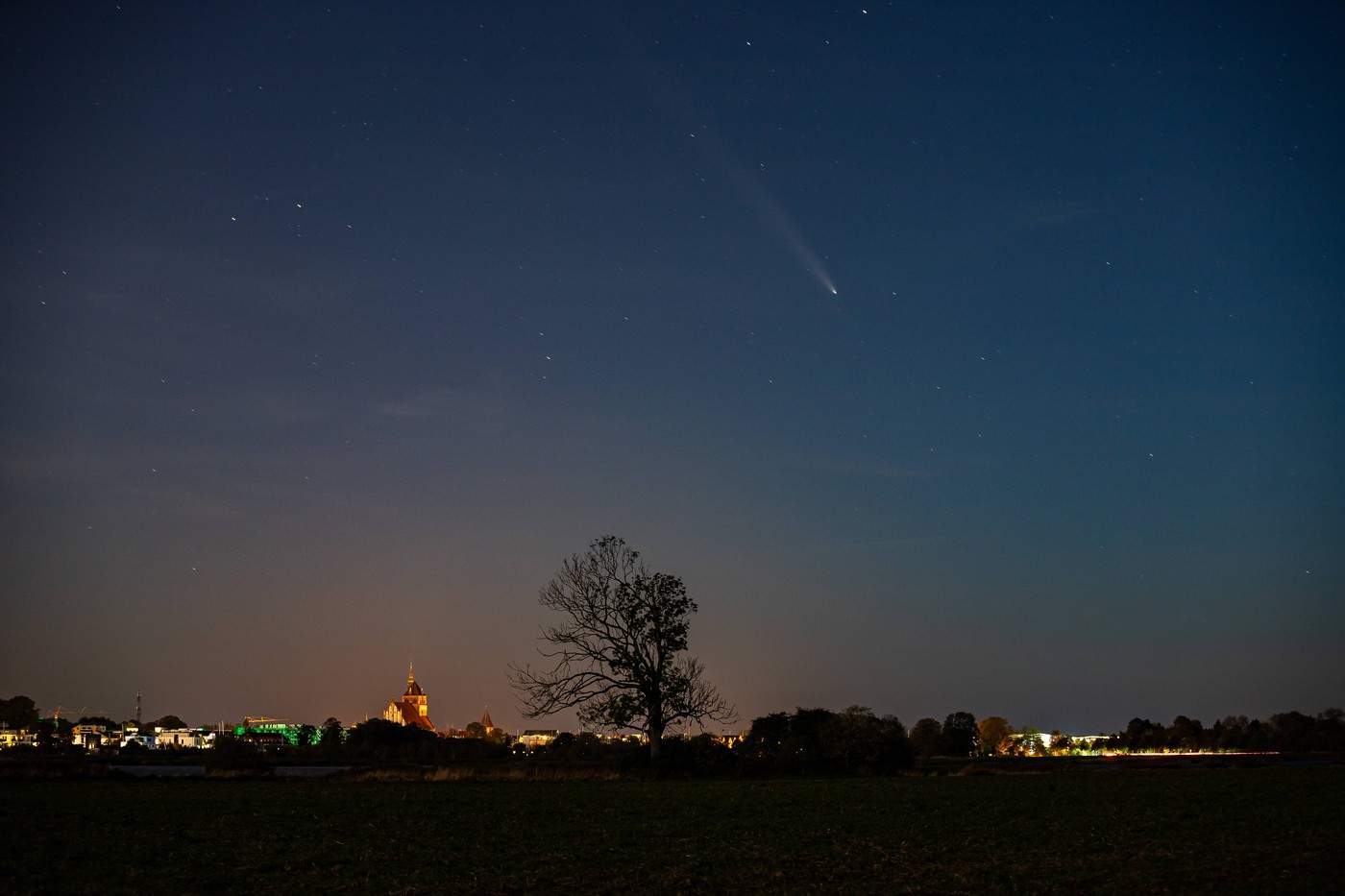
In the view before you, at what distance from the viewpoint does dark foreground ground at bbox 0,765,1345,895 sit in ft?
46.2

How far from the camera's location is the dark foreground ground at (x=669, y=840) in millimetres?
14094

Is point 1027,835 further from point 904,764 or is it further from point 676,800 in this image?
point 904,764

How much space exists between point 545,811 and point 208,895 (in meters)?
12.3

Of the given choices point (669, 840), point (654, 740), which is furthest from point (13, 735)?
point (669, 840)

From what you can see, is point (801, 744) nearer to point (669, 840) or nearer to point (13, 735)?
point (669, 840)

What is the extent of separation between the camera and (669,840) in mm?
18875

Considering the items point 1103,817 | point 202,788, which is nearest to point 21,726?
point 202,788

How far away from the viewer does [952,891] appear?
13.4m

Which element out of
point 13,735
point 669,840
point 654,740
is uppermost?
point 654,740

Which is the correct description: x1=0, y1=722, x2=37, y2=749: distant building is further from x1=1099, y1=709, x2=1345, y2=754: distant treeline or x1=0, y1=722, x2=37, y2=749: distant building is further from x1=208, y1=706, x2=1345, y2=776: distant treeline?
x1=1099, y1=709, x2=1345, y2=754: distant treeline

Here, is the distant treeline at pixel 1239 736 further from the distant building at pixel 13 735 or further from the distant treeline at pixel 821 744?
the distant building at pixel 13 735

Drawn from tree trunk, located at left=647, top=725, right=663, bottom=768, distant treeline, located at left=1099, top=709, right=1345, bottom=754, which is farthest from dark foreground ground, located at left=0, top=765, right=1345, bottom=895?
distant treeline, located at left=1099, top=709, right=1345, bottom=754

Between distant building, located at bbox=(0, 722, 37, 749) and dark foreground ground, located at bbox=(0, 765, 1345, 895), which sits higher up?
dark foreground ground, located at bbox=(0, 765, 1345, 895)

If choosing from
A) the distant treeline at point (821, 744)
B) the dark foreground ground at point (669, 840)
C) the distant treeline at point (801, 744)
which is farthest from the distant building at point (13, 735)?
the dark foreground ground at point (669, 840)
